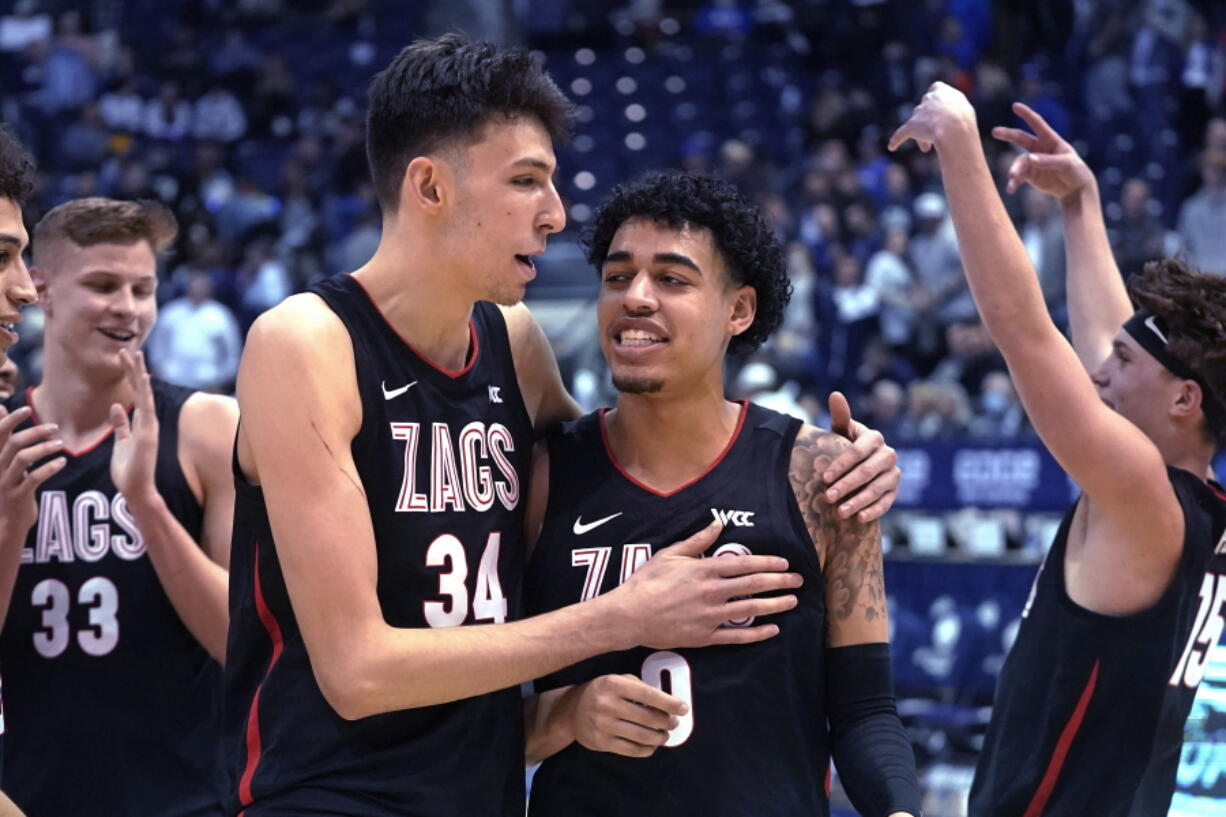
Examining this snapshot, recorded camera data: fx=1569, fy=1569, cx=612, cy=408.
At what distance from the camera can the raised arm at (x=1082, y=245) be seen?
15.5ft

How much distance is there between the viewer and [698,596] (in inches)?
135

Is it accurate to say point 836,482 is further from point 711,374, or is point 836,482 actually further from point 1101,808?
point 1101,808

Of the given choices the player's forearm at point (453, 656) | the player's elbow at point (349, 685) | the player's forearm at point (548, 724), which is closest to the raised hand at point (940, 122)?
the player's forearm at point (453, 656)

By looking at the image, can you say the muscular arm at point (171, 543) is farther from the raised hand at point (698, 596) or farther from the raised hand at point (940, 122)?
the raised hand at point (940, 122)

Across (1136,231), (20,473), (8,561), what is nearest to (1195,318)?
(20,473)

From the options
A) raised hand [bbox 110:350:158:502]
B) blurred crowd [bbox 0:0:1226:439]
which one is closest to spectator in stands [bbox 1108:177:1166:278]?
blurred crowd [bbox 0:0:1226:439]

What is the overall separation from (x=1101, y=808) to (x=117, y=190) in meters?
17.0

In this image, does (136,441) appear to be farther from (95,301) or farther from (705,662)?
(705,662)

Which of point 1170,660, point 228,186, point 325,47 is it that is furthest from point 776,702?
point 325,47

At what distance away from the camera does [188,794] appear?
4.50 meters

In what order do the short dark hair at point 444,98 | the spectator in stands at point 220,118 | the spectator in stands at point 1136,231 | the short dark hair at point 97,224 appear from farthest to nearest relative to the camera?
the spectator in stands at point 220,118 < the spectator in stands at point 1136,231 < the short dark hair at point 97,224 < the short dark hair at point 444,98

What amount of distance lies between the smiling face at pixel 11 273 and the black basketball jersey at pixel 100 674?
3.69 ft

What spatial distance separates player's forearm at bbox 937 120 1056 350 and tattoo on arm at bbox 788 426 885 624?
0.55 meters

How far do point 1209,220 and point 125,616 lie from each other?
34.6 ft
